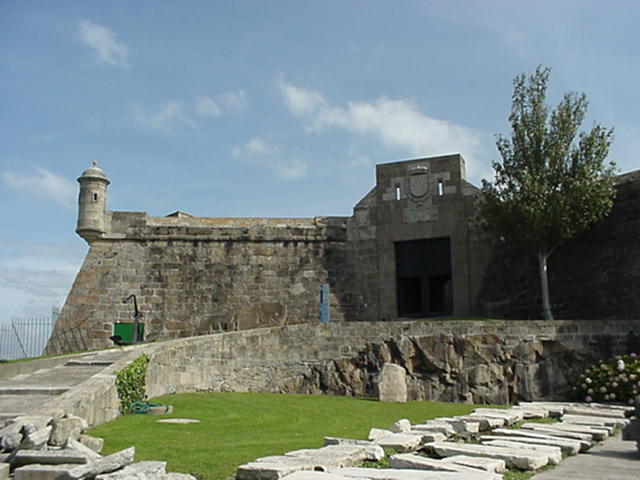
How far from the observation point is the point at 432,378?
51.3 feet

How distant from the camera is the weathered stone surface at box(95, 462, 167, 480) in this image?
5.17 meters

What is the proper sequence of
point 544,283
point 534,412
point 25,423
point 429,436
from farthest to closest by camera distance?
point 544,283 → point 534,412 → point 429,436 → point 25,423

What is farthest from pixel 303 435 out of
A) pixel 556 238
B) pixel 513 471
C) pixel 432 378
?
pixel 556 238

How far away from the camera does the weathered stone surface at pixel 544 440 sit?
7.16m

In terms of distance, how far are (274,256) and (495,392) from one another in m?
9.00

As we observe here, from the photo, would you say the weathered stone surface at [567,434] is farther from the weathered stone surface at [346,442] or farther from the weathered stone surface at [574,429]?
the weathered stone surface at [346,442]

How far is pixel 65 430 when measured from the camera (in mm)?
7086

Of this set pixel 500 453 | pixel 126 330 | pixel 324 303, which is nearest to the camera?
pixel 500 453

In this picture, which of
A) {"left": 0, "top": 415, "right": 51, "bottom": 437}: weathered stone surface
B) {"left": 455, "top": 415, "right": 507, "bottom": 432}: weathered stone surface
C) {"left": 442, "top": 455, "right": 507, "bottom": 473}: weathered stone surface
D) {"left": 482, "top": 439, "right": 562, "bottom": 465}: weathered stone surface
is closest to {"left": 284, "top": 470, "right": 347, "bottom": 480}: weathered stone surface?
{"left": 442, "top": 455, "right": 507, "bottom": 473}: weathered stone surface

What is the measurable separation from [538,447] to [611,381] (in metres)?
8.66

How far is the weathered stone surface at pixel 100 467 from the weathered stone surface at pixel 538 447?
13.1 feet

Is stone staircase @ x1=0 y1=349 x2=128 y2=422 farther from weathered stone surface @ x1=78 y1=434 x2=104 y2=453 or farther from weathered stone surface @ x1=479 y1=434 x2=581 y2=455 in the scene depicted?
weathered stone surface @ x1=479 y1=434 x2=581 y2=455

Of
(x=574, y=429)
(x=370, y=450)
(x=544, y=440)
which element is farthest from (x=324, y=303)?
(x=370, y=450)

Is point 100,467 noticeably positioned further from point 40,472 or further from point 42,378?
point 42,378
